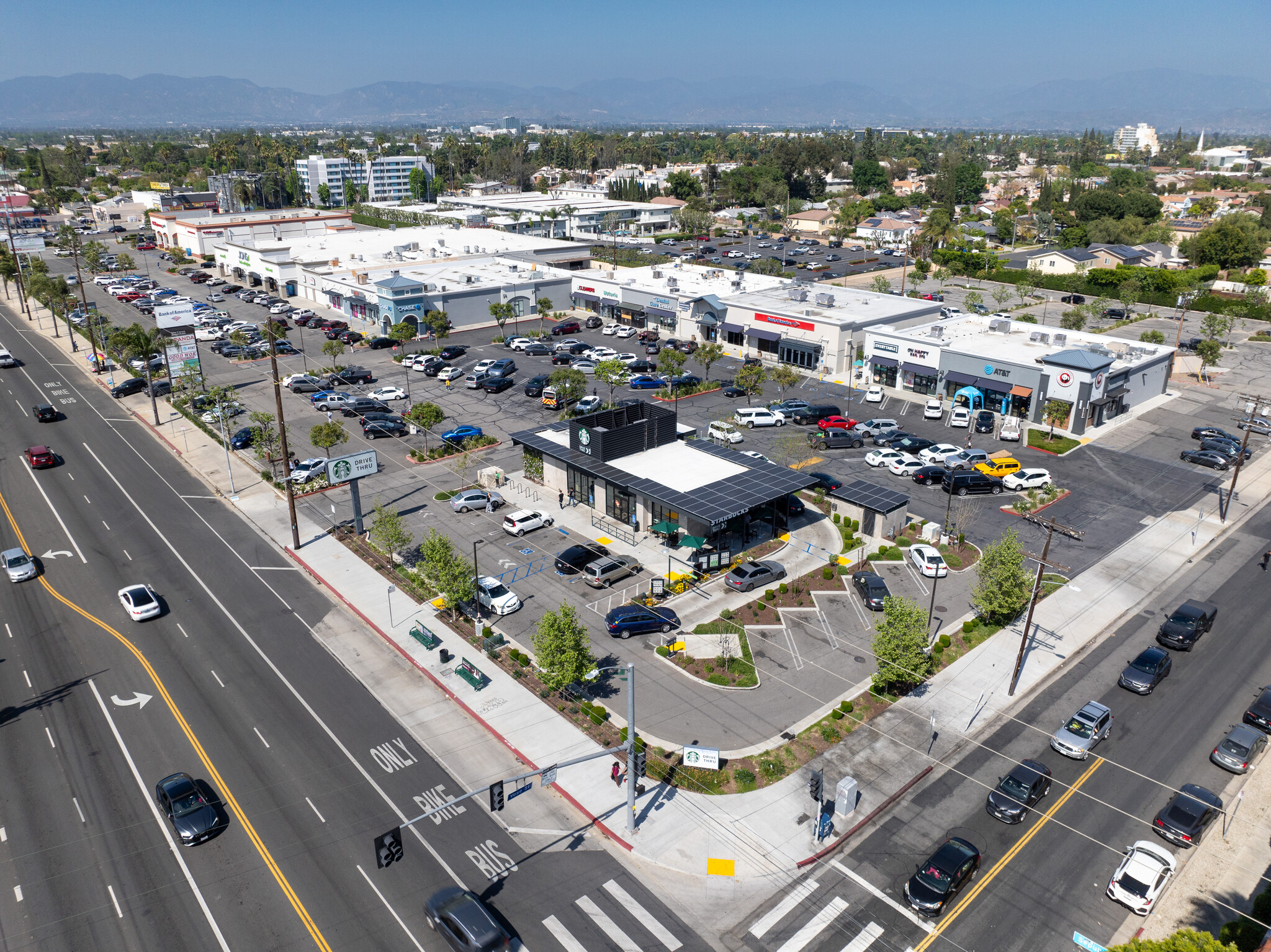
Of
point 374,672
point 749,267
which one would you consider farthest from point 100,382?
point 749,267

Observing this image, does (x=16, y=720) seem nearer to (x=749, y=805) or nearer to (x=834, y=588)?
(x=749, y=805)

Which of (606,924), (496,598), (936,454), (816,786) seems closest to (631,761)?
(606,924)

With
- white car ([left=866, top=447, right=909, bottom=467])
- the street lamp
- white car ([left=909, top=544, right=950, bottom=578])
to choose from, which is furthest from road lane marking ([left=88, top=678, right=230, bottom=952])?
white car ([left=866, top=447, right=909, bottom=467])

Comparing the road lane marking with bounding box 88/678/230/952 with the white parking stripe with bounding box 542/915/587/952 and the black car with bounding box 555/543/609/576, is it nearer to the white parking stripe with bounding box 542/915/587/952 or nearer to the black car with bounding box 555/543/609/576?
the white parking stripe with bounding box 542/915/587/952

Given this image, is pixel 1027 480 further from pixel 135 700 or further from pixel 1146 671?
pixel 135 700

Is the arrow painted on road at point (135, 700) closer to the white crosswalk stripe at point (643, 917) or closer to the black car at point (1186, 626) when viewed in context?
the white crosswalk stripe at point (643, 917)

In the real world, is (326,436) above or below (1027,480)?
above
